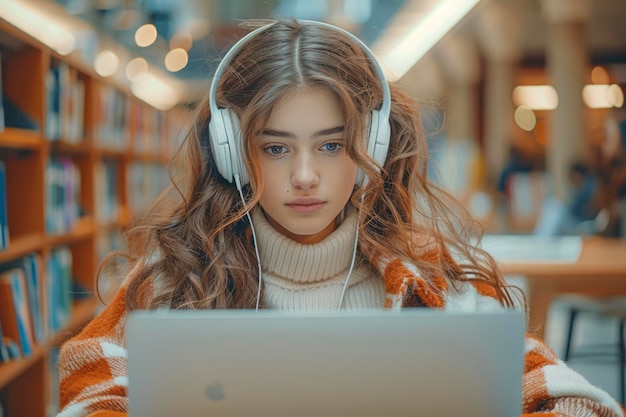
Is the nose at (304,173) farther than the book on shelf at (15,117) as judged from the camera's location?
No

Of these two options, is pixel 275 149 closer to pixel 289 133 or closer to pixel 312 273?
pixel 289 133

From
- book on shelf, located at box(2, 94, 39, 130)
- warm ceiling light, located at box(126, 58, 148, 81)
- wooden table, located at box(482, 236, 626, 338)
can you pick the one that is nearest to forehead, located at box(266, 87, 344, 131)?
wooden table, located at box(482, 236, 626, 338)

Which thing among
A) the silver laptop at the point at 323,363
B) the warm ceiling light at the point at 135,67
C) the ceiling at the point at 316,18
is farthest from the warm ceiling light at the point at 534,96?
the silver laptop at the point at 323,363

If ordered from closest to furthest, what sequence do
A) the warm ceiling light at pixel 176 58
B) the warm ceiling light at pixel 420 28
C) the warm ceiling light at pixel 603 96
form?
the warm ceiling light at pixel 420 28
the warm ceiling light at pixel 176 58
the warm ceiling light at pixel 603 96

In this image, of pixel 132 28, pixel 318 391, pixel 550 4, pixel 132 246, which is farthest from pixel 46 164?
pixel 550 4

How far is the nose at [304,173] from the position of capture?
1239 millimetres

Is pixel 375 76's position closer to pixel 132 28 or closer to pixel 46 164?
pixel 46 164

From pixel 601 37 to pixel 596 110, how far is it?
235cm

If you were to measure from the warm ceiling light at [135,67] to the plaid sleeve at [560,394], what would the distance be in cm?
1014

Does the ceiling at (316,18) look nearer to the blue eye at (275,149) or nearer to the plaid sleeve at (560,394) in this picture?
the blue eye at (275,149)

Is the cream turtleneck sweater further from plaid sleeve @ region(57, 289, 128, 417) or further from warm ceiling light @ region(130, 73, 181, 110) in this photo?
warm ceiling light @ region(130, 73, 181, 110)

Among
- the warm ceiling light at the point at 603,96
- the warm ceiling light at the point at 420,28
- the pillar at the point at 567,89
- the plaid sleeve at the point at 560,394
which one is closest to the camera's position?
the plaid sleeve at the point at 560,394

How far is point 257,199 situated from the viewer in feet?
4.16

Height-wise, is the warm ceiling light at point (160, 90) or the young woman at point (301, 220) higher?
the warm ceiling light at point (160, 90)
